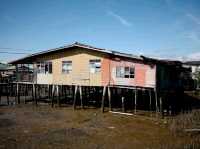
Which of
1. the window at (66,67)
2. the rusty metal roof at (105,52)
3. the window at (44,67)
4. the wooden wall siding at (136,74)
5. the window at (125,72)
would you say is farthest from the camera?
the window at (44,67)

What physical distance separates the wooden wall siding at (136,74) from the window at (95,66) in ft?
1.89

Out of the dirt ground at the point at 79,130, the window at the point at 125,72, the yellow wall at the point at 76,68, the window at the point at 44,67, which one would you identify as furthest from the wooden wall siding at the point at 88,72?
the dirt ground at the point at 79,130

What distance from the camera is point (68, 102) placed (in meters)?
33.5

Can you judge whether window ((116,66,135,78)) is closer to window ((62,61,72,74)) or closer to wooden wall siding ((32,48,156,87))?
wooden wall siding ((32,48,156,87))

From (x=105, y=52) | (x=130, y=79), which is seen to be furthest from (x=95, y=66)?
(x=130, y=79)

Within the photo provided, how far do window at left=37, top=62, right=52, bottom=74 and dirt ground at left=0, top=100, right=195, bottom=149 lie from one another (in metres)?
4.98

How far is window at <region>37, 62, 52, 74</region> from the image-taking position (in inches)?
1139

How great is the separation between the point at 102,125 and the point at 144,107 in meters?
11.1

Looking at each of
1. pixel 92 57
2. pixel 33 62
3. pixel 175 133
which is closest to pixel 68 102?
pixel 33 62

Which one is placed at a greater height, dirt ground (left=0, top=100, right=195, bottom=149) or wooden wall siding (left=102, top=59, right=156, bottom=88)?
wooden wall siding (left=102, top=59, right=156, bottom=88)

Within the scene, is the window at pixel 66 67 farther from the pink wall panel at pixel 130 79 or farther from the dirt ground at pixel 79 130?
the dirt ground at pixel 79 130

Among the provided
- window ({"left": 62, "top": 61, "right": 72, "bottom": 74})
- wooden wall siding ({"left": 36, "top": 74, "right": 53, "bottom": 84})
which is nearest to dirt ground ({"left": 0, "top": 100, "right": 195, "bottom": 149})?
wooden wall siding ({"left": 36, "top": 74, "right": 53, "bottom": 84})

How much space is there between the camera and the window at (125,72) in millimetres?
24281

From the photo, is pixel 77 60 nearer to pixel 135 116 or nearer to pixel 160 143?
pixel 135 116
